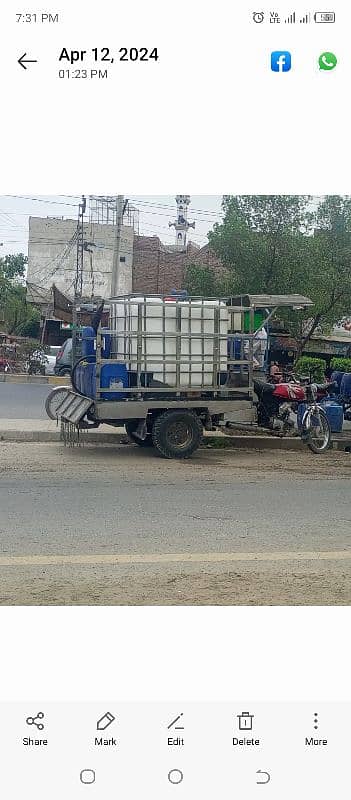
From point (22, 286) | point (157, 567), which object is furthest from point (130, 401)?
point (22, 286)

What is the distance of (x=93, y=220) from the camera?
4047 centimetres

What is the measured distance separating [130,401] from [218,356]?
158 cm

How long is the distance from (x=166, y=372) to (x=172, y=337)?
0.53 meters

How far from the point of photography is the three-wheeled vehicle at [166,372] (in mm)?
12578

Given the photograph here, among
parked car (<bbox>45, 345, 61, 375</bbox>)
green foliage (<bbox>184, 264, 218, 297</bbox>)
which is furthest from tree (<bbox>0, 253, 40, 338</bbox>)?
green foliage (<bbox>184, 264, 218, 297</bbox>)

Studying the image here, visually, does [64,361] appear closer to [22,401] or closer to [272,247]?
[22,401]

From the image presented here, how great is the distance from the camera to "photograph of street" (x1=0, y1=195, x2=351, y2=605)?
6090 mm

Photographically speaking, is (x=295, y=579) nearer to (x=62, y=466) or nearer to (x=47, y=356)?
(x=62, y=466)

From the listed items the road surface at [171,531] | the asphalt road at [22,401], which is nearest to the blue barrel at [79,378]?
the road surface at [171,531]
